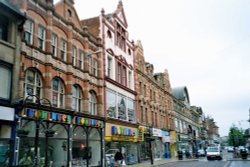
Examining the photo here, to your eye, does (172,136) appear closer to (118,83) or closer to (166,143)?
(166,143)

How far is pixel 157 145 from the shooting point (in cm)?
4244

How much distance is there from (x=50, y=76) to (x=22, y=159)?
6.32 meters

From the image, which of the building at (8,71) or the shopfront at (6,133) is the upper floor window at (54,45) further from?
the shopfront at (6,133)

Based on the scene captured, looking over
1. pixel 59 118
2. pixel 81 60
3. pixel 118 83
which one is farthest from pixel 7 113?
pixel 118 83

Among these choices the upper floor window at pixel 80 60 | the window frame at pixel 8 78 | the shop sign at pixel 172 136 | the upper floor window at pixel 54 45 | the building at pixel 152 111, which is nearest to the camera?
the window frame at pixel 8 78

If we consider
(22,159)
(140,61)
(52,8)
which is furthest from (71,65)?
(140,61)

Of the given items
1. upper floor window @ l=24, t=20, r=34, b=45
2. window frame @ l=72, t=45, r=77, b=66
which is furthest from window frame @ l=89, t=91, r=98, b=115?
upper floor window @ l=24, t=20, r=34, b=45

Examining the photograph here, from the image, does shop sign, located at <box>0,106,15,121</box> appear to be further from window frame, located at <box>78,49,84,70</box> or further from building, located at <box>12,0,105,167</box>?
window frame, located at <box>78,49,84,70</box>

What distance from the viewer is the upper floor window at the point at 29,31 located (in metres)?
19.0

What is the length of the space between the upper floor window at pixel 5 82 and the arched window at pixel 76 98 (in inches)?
290

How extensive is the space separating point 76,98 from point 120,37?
44.0 feet

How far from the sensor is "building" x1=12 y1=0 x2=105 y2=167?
17.9 meters

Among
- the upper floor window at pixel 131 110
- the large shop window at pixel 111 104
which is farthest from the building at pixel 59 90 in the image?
the upper floor window at pixel 131 110

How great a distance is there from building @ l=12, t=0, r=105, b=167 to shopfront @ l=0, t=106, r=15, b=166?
0.49 metres
